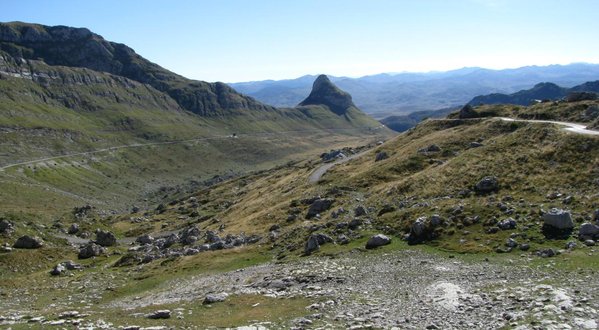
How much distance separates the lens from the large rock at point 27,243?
74375mm

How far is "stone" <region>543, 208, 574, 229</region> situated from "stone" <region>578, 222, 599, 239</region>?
1.39m

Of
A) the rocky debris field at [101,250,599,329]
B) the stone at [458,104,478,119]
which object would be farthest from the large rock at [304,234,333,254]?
the stone at [458,104,478,119]

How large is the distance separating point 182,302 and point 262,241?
25438 mm

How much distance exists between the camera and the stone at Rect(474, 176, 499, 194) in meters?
58.8

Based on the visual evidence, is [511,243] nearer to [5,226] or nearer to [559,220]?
[559,220]

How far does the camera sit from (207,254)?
6162 centimetres

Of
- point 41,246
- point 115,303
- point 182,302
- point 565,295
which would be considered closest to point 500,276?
point 565,295

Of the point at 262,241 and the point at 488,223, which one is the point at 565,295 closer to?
the point at 488,223

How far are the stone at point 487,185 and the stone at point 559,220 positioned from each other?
1453 cm

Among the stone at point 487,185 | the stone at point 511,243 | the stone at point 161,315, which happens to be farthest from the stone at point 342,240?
the stone at point 161,315

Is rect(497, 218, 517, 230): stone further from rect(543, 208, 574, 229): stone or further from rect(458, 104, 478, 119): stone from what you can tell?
rect(458, 104, 478, 119): stone

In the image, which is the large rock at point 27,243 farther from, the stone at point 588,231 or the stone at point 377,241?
the stone at point 588,231

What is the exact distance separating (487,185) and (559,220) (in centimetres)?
1609

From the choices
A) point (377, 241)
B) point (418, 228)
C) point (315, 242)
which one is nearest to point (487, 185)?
point (418, 228)
